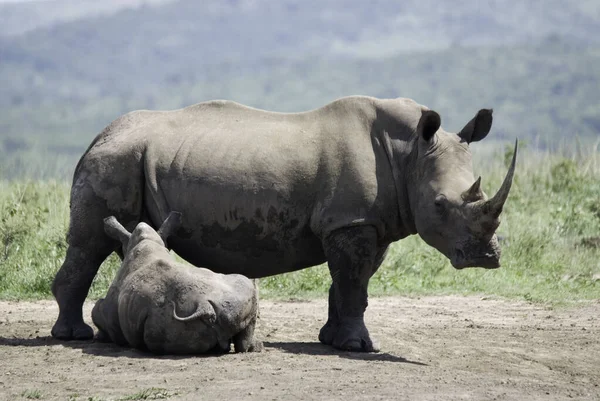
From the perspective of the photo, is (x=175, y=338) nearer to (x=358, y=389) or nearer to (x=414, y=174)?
(x=358, y=389)

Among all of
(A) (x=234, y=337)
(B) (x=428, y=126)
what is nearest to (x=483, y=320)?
(B) (x=428, y=126)

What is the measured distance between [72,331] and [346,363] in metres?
2.31

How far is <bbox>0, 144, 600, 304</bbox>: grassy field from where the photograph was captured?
12.3 meters

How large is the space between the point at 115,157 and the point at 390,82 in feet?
587

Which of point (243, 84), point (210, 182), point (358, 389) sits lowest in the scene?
point (358, 389)

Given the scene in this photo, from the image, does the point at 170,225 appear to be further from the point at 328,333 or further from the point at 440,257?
the point at 440,257

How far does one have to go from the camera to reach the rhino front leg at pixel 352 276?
8922 mm

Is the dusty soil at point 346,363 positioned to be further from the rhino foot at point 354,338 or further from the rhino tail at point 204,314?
the rhino tail at point 204,314

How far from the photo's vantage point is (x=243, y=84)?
616 feet

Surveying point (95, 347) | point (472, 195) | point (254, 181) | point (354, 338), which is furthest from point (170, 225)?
point (472, 195)

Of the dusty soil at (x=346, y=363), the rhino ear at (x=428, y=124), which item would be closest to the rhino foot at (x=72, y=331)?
the dusty soil at (x=346, y=363)

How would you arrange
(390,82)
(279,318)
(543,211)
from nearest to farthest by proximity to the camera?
1. (279,318)
2. (543,211)
3. (390,82)

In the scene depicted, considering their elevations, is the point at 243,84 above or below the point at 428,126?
above

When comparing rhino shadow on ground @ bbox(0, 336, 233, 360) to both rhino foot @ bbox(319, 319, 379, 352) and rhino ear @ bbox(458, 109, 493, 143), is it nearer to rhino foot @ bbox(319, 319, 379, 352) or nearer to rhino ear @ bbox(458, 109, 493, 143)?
rhino foot @ bbox(319, 319, 379, 352)
